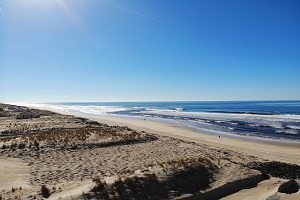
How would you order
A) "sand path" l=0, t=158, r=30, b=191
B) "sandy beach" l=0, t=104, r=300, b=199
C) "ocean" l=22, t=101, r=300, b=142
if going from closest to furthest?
"sandy beach" l=0, t=104, r=300, b=199
"sand path" l=0, t=158, r=30, b=191
"ocean" l=22, t=101, r=300, b=142

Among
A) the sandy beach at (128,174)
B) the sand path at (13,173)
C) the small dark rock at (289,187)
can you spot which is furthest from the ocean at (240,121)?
the sand path at (13,173)

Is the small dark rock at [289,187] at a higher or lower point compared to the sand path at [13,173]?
lower

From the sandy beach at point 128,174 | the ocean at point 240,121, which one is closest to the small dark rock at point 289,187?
the sandy beach at point 128,174

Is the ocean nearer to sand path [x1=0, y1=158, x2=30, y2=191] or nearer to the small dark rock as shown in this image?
the small dark rock

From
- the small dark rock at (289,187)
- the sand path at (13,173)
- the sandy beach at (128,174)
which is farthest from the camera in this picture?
the small dark rock at (289,187)

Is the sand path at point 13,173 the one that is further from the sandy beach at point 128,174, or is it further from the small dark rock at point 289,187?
the small dark rock at point 289,187

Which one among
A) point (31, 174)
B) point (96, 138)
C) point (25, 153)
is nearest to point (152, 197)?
point (31, 174)

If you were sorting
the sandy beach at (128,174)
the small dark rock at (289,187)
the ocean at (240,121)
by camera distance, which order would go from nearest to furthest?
the sandy beach at (128,174), the small dark rock at (289,187), the ocean at (240,121)

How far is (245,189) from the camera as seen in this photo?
12312 mm

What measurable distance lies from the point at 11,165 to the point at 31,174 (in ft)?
8.01

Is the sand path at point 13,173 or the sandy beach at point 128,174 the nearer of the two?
the sandy beach at point 128,174

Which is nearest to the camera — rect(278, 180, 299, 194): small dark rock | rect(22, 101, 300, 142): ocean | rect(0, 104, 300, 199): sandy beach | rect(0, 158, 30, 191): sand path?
rect(0, 104, 300, 199): sandy beach

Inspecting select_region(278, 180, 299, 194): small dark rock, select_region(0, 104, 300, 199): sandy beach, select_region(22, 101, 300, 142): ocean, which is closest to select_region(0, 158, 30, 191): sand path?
select_region(0, 104, 300, 199): sandy beach

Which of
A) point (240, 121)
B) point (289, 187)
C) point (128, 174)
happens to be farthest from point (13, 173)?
point (240, 121)
